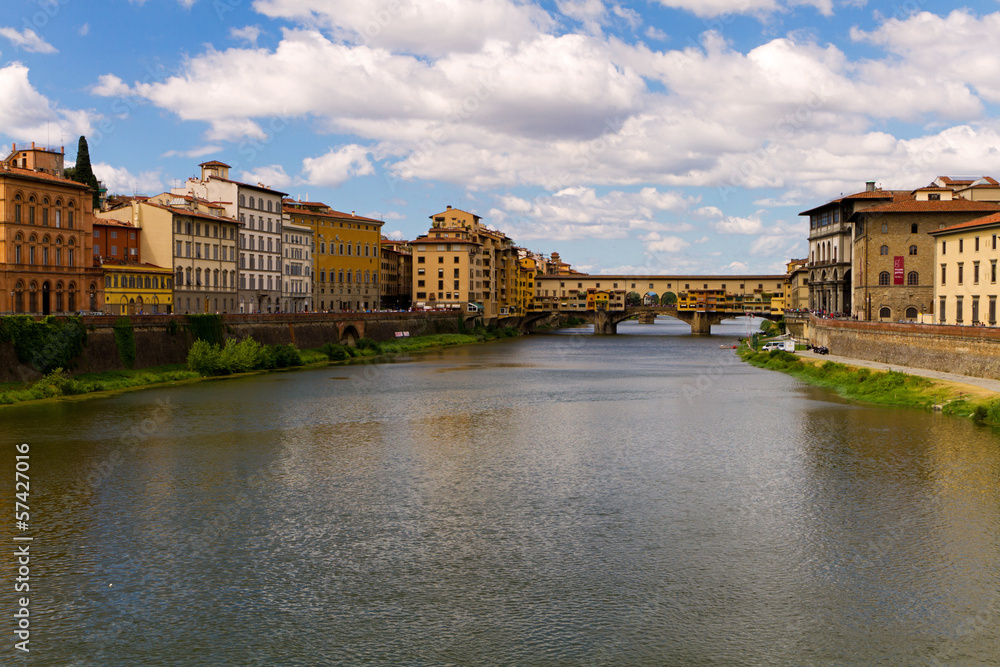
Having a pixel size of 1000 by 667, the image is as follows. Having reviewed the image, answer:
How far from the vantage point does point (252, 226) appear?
9069 centimetres

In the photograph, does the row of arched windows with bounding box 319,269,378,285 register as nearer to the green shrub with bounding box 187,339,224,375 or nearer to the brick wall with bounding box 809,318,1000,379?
the green shrub with bounding box 187,339,224,375

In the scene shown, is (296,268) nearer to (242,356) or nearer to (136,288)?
(136,288)

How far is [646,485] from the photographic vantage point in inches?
1022

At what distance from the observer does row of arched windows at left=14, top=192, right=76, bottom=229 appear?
57062mm

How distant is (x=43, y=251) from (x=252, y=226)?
32440 millimetres

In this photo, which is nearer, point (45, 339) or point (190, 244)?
point (45, 339)

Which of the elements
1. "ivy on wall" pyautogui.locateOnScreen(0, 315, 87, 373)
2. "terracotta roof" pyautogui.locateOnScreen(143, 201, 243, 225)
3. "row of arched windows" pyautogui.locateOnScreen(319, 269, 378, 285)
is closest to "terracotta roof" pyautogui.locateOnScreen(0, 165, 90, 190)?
"terracotta roof" pyautogui.locateOnScreen(143, 201, 243, 225)

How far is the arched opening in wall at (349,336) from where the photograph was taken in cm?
8400

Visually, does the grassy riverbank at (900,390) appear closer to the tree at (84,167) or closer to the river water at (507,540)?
the river water at (507,540)

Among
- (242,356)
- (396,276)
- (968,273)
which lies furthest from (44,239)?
(396,276)

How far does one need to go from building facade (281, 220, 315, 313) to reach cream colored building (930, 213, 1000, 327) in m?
66.2

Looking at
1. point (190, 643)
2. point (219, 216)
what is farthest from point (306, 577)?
point (219, 216)

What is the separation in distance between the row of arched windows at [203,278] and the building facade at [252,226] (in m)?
2.94

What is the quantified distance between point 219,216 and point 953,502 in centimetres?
7451
